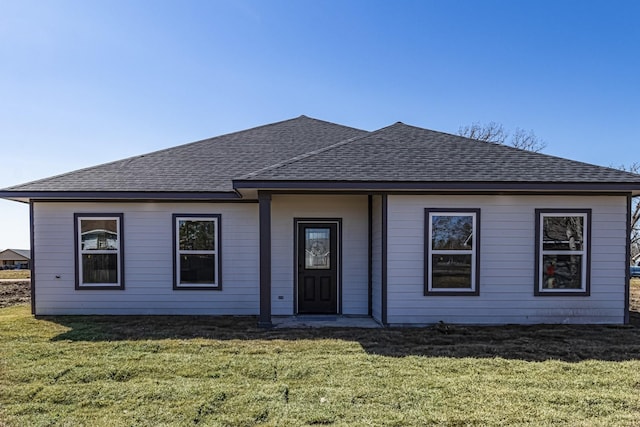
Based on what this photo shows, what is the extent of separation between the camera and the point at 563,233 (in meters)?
7.40

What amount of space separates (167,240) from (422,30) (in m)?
11.1

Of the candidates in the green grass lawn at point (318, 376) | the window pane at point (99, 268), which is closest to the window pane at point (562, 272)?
the green grass lawn at point (318, 376)

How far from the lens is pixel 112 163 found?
9.61 meters

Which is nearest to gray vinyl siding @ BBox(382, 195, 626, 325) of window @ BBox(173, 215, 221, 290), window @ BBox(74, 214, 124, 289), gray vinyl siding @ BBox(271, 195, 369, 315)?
gray vinyl siding @ BBox(271, 195, 369, 315)

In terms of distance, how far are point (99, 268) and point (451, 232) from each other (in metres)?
7.22

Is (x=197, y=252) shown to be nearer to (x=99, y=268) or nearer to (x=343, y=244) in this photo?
(x=99, y=268)

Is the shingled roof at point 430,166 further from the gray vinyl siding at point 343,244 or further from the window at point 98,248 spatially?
the window at point 98,248

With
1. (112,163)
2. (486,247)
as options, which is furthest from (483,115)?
(112,163)

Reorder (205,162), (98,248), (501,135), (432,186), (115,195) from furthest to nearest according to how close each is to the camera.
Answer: (501,135), (205,162), (98,248), (115,195), (432,186)

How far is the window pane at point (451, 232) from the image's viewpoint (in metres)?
7.27

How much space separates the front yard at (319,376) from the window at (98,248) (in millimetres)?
1515

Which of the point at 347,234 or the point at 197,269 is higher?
the point at 347,234

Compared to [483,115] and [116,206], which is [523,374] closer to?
[116,206]

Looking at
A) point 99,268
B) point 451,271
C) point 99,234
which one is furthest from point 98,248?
point 451,271
